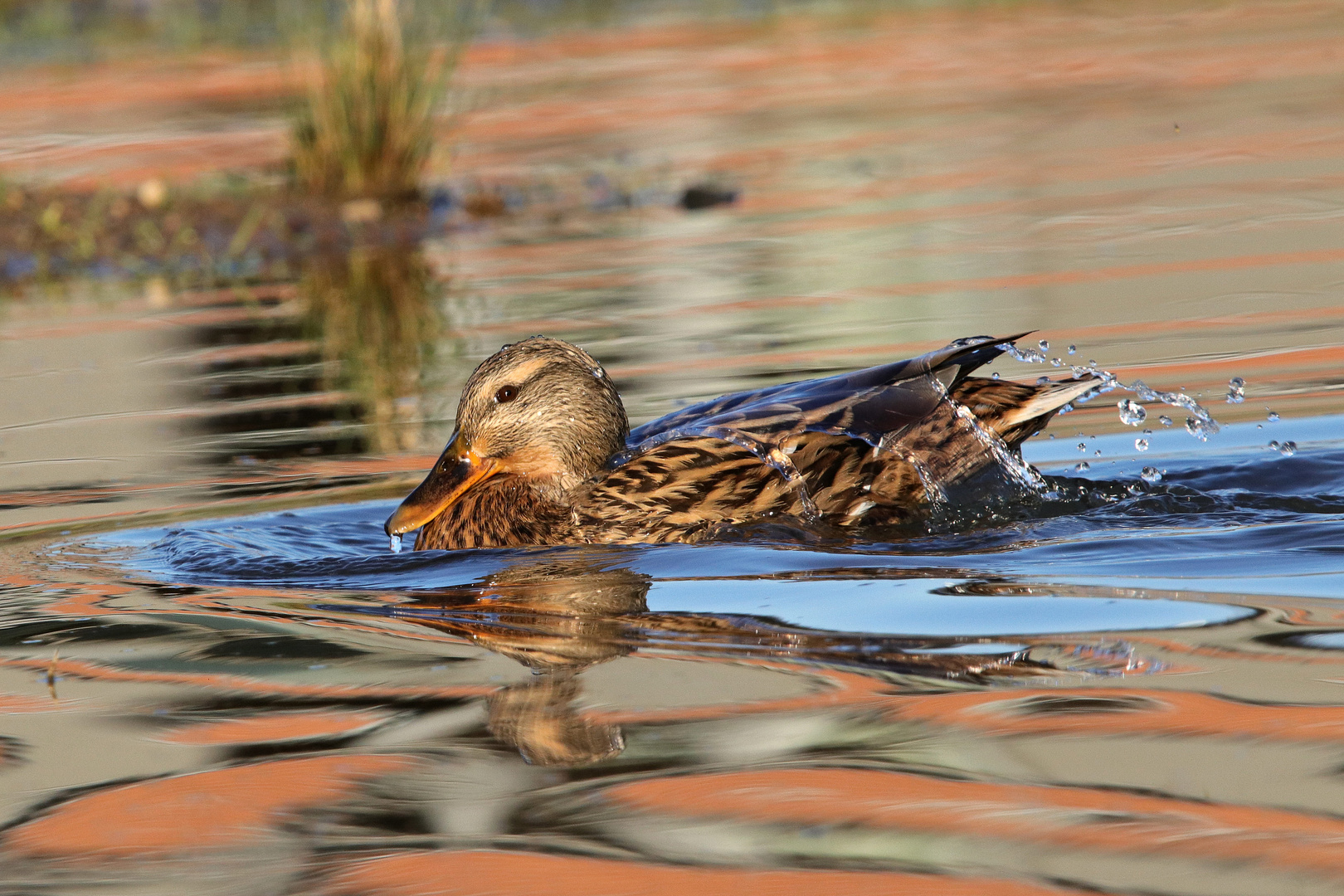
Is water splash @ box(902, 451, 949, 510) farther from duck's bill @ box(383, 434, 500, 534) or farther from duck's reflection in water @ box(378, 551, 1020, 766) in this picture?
duck's bill @ box(383, 434, 500, 534)

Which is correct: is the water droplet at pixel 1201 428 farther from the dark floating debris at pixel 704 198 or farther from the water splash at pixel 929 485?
the dark floating debris at pixel 704 198

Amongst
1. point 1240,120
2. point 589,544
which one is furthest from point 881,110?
point 589,544

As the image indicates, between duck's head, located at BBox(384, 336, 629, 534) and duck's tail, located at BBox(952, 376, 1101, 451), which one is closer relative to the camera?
duck's tail, located at BBox(952, 376, 1101, 451)

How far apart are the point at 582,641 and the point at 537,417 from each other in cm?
177

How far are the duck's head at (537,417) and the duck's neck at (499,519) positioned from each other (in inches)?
1.9

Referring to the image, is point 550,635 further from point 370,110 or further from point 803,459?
point 370,110

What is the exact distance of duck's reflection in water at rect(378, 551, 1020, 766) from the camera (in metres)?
3.46

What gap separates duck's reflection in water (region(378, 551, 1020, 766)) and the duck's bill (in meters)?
0.48

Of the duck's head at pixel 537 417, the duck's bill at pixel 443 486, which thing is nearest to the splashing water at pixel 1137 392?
the duck's head at pixel 537 417

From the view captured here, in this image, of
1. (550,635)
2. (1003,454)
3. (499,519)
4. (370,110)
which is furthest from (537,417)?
(370,110)

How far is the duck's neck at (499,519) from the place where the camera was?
18.3 ft

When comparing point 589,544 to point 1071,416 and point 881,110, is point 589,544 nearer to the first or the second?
point 1071,416

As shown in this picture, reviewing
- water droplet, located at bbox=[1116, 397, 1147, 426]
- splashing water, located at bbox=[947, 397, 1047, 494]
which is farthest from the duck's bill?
water droplet, located at bbox=[1116, 397, 1147, 426]

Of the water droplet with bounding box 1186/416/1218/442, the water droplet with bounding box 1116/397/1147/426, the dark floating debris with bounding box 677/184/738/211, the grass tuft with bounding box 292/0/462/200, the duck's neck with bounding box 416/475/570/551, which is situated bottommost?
the duck's neck with bounding box 416/475/570/551
